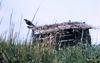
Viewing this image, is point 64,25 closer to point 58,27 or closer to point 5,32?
point 58,27

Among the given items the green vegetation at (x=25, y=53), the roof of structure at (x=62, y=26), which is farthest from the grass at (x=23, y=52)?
the roof of structure at (x=62, y=26)

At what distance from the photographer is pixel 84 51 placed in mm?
7273

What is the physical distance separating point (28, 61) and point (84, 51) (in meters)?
2.81

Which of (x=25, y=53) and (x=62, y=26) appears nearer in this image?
(x=25, y=53)

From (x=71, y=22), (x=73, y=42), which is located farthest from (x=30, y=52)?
(x=71, y=22)

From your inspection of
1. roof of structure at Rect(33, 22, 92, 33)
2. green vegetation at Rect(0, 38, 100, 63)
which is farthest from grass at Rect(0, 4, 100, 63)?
roof of structure at Rect(33, 22, 92, 33)

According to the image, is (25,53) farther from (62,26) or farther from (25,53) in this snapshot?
(62,26)

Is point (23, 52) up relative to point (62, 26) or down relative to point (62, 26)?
up

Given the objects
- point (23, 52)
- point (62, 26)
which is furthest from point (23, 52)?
point (62, 26)

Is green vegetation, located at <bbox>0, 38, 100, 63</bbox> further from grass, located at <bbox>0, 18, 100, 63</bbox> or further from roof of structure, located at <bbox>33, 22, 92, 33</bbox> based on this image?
roof of structure, located at <bbox>33, 22, 92, 33</bbox>

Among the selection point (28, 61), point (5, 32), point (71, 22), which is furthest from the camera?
point (71, 22)

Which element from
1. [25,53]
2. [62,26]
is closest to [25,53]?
[25,53]

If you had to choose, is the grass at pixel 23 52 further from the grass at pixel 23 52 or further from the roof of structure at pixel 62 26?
the roof of structure at pixel 62 26

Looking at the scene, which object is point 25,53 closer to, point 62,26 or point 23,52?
point 23,52
